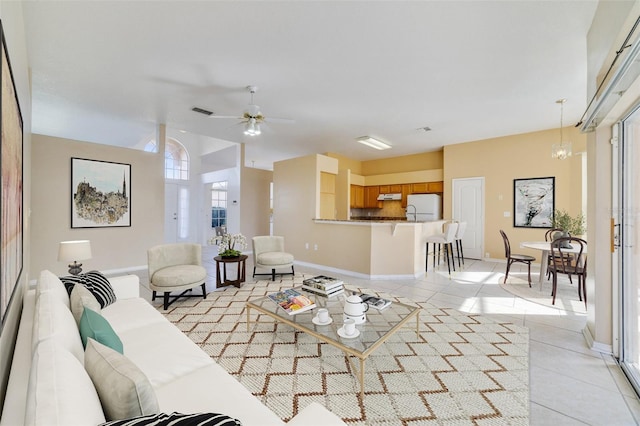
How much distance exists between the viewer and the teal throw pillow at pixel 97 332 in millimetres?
1225

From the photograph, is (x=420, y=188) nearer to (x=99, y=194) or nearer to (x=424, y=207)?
(x=424, y=207)

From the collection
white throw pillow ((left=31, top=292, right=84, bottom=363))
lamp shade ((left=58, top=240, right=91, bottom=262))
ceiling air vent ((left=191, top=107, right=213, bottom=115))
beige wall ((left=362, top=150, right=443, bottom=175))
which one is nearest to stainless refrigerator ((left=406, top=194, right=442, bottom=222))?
beige wall ((left=362, top=150, right=443, bottom=175))

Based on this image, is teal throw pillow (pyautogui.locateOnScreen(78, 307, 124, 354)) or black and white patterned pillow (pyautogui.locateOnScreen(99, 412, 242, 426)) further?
teal throw pillow (pyautogui.locateOnScreen(78, 307, 124, 354))

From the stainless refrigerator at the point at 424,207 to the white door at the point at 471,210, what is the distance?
1.26ft

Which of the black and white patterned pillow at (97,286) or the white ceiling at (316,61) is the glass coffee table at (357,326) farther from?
the white ceiling at (316,61)

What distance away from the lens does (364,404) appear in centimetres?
164

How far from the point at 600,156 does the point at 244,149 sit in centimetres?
672

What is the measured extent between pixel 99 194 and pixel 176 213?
11.4ft

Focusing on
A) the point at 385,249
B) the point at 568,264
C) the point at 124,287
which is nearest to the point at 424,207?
the point at 385,249

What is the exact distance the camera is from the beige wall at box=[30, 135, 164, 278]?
4195 mm

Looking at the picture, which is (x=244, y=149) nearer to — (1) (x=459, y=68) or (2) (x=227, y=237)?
(2) (x=227, y=237)

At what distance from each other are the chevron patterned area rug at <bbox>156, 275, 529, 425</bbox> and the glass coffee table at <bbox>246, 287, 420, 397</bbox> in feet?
0.47

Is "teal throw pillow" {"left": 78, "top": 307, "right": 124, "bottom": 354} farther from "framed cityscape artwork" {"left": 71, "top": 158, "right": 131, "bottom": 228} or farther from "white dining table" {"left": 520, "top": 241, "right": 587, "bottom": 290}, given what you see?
"white dining table" {"left": 520, "top": 241, "right": 587, "bottom": 290}

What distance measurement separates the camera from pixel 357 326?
201cm
